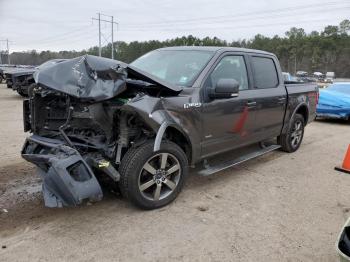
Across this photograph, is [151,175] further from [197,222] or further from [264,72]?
[264,72]

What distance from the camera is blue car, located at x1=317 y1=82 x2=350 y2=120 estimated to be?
10.7 meters

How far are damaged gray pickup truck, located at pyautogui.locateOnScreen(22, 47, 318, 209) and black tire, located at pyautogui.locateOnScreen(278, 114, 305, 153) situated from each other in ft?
6.26

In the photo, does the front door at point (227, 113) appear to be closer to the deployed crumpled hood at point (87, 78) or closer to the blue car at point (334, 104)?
the deployed crumpled hood at point (87, 78)

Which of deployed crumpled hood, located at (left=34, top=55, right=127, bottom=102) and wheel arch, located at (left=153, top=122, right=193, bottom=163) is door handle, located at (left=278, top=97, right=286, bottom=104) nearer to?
wheel arch, located at (left=153, top=122, right=193, bottom=163)

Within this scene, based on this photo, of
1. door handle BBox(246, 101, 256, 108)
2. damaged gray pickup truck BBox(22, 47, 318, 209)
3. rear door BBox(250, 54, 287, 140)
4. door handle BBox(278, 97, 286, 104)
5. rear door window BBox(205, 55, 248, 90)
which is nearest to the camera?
damaged gray pickup truck BBox(22, 47, 318, 209)

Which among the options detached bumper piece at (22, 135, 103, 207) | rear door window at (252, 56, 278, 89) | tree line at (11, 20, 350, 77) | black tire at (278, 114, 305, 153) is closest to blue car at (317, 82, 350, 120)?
black tire at (278, 114, 305, 153)

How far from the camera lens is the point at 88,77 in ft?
12.3

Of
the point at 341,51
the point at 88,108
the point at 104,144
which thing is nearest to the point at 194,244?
the point at 104,144

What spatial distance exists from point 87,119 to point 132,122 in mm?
493

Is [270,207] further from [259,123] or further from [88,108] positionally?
[88,108]

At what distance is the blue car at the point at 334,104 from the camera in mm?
10664

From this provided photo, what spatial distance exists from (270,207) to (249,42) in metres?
69.6

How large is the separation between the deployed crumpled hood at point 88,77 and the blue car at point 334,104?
8.52 metres

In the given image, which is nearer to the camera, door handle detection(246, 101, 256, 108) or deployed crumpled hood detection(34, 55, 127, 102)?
deployed crumpled hood detection(34, 55, 127, 102)
